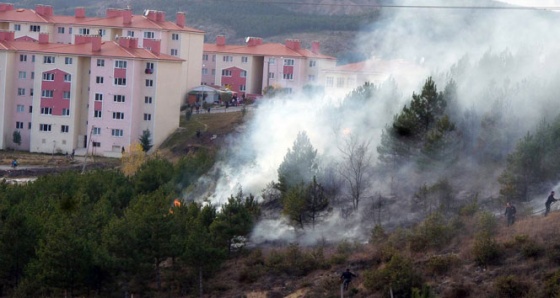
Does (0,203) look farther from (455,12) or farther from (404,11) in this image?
(404,11)

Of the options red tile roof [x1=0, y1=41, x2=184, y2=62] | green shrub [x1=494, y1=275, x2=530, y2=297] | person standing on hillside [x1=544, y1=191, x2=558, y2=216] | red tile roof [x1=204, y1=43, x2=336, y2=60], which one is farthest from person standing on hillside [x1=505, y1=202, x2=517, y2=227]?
red tile roof [x1=204, y1=43, x2=336, y2=60]

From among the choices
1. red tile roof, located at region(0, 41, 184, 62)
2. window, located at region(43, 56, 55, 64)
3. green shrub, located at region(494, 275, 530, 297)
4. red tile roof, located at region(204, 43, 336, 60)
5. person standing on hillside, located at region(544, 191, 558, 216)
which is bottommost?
green shrub, located at region(494, 275, 530, 297)

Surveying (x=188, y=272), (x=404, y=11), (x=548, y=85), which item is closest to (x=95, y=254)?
(x=188, y=272)

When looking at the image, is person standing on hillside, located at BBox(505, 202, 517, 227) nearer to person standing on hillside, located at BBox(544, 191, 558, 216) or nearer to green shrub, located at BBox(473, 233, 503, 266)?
person standing on hillside, located at BBox(544, 191, 558, 216)

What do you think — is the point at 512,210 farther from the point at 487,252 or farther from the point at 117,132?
the point at 117,132

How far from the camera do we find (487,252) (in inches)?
1198

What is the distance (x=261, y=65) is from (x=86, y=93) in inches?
719

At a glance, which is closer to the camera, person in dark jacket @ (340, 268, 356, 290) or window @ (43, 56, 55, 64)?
person in dark jacket @ (340, 268, 356, 290)

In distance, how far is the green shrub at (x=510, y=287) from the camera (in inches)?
1102

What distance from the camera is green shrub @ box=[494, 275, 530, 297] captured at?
91.9 feet

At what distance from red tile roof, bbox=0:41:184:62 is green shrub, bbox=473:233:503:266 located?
1611 inches

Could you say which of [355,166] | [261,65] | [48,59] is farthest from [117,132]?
[355,166]

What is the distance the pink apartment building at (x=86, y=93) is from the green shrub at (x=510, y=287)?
4202cm

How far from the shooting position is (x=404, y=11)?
78625 mm
